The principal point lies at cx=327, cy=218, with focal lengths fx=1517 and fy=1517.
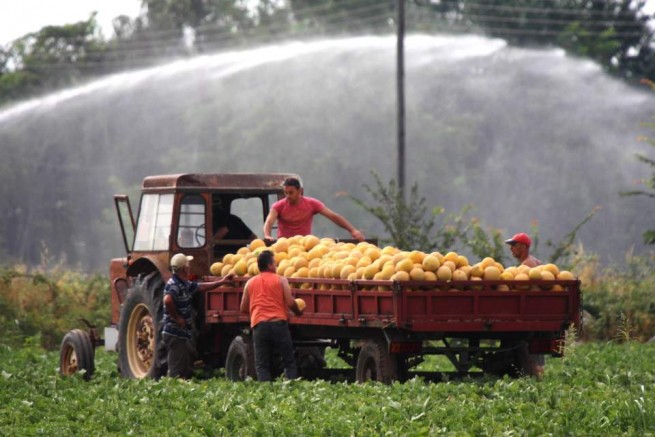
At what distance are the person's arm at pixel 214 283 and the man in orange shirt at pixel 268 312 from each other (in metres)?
0.83

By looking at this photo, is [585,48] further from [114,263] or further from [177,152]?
[114,263]

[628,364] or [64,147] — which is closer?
[628,364]

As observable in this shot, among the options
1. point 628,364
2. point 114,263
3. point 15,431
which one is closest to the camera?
point 15,431

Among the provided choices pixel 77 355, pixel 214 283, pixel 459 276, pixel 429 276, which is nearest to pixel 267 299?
pixel 214 283

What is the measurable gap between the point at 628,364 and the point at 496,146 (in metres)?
37.2

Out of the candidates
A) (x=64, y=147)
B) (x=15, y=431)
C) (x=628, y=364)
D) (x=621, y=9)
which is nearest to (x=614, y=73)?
(x=621, y=9)

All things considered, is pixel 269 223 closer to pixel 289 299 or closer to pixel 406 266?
pixel 289 299

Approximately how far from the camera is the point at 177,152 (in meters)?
52.4

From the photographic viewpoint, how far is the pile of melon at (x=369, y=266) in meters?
14.7

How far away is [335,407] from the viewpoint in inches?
490

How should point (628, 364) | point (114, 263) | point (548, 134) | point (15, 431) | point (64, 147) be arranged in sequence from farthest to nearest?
1. point (548, 134)
2. point (64, 147)
3. point (114, 263)
4. point (628, 364)
5. point (15, 431)

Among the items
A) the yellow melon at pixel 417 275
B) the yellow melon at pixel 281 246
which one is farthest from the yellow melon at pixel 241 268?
the yellow melon at pixel 417 275

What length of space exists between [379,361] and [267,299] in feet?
4.38

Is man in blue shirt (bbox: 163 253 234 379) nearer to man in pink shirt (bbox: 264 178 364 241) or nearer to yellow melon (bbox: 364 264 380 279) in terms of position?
man in pink shirt (bbox: 264 178 364 241)
